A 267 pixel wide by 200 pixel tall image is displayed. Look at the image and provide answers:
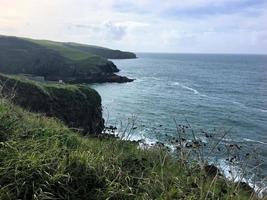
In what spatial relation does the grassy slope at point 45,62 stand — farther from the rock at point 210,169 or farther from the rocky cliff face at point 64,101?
the rock at point 210,169

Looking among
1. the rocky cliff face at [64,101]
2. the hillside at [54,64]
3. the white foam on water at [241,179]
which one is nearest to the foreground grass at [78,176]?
the white foam on water at [241,179]

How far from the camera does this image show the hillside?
11528 cm

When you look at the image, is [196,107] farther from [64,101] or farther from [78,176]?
[78,176]

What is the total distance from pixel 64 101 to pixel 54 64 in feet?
273

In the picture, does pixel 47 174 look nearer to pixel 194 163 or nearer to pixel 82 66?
pixel 194 163

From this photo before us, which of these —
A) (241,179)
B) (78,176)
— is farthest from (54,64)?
(241,179)

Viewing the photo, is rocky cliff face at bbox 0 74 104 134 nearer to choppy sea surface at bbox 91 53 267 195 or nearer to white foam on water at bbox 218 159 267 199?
choppy sea surface at bbox 91 53 267 195

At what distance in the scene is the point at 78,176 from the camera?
5.88 meters

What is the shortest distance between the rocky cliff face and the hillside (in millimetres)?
61357

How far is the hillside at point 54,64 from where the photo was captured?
4538 inches

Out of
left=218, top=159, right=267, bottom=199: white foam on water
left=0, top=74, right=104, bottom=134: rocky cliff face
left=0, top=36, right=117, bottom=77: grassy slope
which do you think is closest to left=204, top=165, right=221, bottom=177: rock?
left=218, top=159, right=267, bottom=199: white foam on water

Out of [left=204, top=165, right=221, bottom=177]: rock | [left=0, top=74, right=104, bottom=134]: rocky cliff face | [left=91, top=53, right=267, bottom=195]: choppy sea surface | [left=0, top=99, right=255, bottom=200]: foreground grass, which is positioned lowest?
[left=91, top=53, right=267, bottom=195]: choppy sea surface

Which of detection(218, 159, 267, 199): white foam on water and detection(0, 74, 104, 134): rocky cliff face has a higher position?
detection(218, 159, 267, 199): white foam on water

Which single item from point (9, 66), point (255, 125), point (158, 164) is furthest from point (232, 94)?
point (158, 164)
